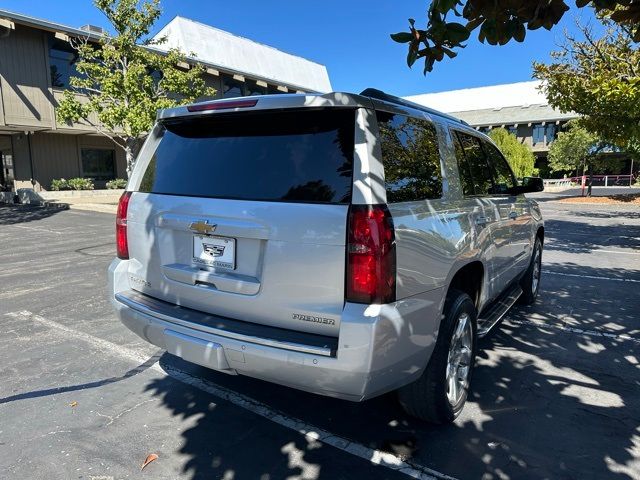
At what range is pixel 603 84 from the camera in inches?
366

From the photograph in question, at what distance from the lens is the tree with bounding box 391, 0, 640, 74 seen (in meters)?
2.62

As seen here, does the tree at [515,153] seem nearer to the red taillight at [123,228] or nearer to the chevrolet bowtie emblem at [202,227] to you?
the red taillight at [123,228]

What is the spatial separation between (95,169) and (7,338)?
→ 21.3 metres

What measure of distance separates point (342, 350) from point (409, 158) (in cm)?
123

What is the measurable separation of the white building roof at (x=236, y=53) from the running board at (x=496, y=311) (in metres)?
23.7

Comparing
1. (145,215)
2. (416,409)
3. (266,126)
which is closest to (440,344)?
(416,409)

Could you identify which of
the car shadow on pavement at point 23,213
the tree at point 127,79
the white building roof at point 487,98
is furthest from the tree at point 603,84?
the white building roof at point 487,98

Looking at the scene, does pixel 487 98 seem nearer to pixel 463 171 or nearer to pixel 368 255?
pixel 463 171

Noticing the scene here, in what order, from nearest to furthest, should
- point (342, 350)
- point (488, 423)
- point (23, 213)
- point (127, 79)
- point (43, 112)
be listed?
1. point (342, 350)
2. point (488, 423)
3. point (127, 79)
4. point (23, 213)
5. point (43, 112)

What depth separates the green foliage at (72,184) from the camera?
69.1ft

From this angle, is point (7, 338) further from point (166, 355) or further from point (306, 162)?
point (306, 162)

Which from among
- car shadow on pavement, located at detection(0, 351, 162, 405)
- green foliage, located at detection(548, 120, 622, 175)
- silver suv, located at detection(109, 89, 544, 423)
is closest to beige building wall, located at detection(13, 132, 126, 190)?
car shadow on pavement, located at detection(0, 351, 162, 405)

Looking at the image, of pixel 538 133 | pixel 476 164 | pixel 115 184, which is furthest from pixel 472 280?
pixel 538 133

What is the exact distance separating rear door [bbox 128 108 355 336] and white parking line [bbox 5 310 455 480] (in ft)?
2.84
